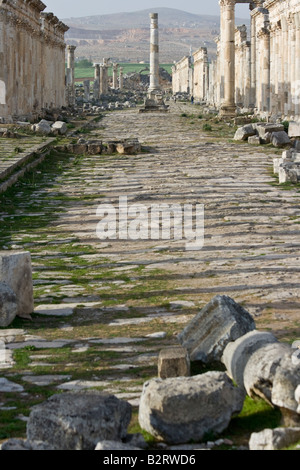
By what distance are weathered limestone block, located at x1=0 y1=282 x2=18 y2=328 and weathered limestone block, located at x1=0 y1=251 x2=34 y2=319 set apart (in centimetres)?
28

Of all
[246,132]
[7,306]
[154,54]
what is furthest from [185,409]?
[154,54]

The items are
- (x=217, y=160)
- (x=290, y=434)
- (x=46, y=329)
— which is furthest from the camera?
(x=217, y=160)

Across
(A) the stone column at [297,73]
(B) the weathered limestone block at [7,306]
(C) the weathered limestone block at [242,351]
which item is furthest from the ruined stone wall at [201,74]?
(C) the weathered limestone block at [242,351]

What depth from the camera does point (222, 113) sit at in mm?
36594

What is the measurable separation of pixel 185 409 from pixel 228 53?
105 feet

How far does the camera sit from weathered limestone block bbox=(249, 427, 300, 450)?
14.6ft

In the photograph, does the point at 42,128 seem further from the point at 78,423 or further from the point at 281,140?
the point at 78,423

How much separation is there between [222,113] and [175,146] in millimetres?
11655

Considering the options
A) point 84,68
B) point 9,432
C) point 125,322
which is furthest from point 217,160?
point 84,68

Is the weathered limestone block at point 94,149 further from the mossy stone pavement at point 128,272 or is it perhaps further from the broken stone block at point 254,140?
the broken stone block at point 254,140

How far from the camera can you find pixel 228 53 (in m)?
35.4

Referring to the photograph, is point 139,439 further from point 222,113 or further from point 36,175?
point 222,113
